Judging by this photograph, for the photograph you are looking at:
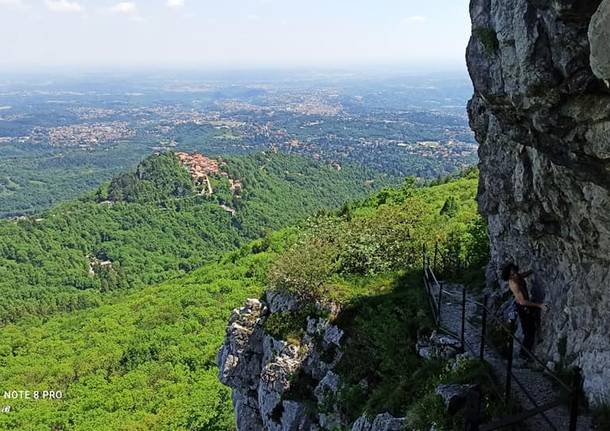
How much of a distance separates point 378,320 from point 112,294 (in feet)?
314

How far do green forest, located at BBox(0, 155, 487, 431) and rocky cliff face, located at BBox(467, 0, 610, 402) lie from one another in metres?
2.52

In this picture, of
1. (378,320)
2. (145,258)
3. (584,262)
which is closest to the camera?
(584,262)

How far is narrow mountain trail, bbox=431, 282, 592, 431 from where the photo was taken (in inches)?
287

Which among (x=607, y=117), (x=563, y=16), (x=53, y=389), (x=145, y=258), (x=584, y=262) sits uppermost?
(x=563, y=16)

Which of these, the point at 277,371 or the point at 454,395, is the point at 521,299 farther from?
the point at 277,371

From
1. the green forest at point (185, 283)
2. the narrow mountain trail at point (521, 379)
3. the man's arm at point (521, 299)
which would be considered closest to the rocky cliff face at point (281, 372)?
the green forest at point (185, 283)

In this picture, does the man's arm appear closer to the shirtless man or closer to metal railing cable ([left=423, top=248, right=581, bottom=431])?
the shirtless man

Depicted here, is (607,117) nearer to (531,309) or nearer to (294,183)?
(531,309)

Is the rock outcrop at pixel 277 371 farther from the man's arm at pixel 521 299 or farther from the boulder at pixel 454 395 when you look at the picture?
the man's arm at pixel 521 299

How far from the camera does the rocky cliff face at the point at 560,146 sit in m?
6.08

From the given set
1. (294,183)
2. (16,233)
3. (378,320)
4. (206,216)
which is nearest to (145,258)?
(206,216)

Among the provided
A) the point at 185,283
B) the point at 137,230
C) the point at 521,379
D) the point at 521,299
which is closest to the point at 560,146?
the point at 521,299

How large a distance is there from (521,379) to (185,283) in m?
60.5

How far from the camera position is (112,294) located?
100750 mm
